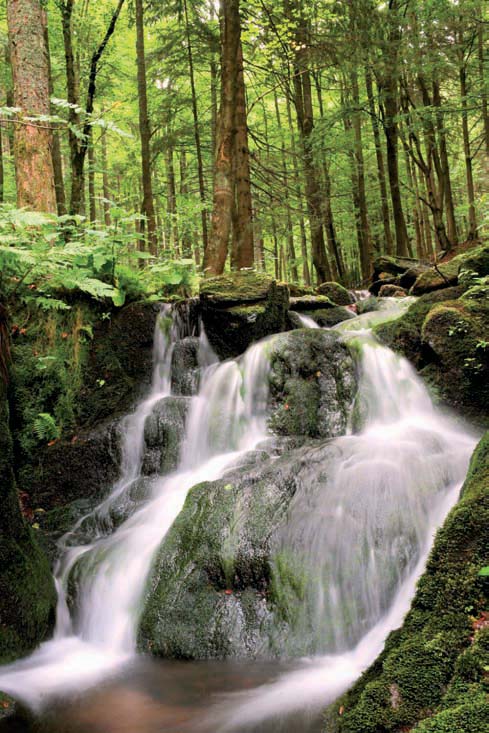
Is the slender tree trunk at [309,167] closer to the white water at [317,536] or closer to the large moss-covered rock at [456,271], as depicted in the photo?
→ the large moss-covered rock at [456,271]

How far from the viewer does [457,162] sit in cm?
2667

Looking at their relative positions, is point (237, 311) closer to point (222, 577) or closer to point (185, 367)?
point (185, 367)

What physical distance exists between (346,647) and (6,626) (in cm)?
247

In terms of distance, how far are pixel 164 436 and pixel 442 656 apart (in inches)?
180

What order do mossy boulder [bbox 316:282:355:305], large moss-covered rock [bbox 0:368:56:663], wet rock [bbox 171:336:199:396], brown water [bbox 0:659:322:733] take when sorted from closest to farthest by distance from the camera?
1. brown water [bbox 0:659:322:733]
2. large moss-covered rock [bbox 0:368:56:663]
3. wet rock [bbox 171:336:199:396]
4. mossy boulder [bbox 316:282:355:305]

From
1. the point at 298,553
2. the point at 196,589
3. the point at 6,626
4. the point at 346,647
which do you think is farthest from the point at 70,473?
the point at 346,647

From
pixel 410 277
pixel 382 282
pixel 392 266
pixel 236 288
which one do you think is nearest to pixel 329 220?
pixel 392 266

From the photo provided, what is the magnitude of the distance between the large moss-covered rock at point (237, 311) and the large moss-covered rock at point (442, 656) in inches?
200

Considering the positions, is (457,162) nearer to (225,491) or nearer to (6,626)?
(225,491)

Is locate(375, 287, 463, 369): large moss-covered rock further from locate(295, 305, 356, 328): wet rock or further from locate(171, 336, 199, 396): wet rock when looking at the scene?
locate(171, 336, 199, 396): wet rock

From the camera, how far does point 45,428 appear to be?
6.05 m

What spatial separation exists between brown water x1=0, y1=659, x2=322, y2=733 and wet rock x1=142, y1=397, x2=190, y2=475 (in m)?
2.71

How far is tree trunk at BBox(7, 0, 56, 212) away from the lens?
6.35 meters

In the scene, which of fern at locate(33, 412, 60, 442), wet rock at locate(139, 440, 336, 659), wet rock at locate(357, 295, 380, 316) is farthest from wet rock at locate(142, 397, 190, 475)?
wet rock at locate(357, 295, 380, 316)
